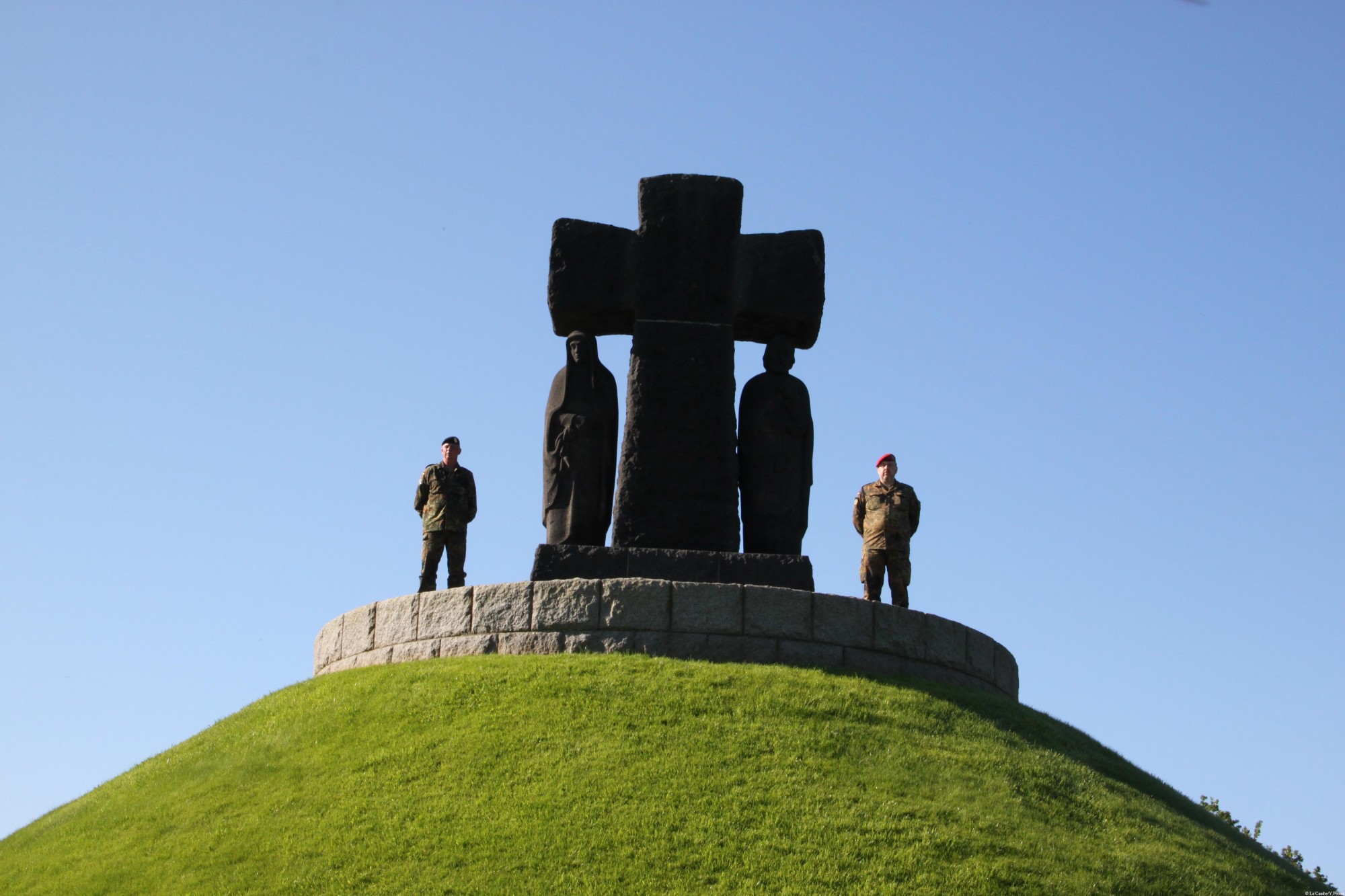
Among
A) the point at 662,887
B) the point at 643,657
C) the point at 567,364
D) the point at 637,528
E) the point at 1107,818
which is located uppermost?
the point at 567,364

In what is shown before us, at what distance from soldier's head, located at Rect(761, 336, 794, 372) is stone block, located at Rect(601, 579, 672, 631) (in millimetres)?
2491

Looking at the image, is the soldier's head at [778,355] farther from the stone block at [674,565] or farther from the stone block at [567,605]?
the stone block at [567,605]

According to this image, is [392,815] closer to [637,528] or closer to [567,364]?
[637,528]

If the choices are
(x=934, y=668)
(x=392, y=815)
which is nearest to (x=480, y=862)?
(x=392, y=815)

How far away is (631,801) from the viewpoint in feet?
30.2

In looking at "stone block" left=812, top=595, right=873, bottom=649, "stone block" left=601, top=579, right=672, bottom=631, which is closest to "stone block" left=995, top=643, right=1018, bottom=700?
"stone block" left=812, top=595, right=873, bottom=649

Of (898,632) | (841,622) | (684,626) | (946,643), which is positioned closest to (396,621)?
(684,626)

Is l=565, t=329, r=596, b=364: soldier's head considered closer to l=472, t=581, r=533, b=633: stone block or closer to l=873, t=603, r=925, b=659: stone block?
l=472, t=581, r=533, b=633: stone block

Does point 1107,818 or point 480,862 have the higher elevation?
point 1107,818

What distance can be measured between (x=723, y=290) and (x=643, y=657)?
337 cm

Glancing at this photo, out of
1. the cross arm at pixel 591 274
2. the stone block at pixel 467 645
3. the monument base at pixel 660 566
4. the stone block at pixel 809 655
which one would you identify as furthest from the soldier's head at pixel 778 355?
the stone block at pixel 467 645

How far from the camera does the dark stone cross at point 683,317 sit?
1241cm

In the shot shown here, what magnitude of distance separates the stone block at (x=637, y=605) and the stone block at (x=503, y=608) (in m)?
0.61

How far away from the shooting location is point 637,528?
12328mm
